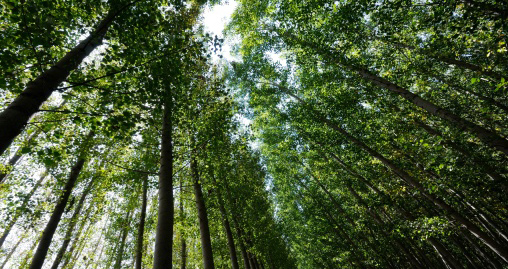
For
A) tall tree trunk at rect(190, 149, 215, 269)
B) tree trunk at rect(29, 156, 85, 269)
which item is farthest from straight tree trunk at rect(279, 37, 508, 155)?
tree trunk at rect(29, 156, 85, 269)

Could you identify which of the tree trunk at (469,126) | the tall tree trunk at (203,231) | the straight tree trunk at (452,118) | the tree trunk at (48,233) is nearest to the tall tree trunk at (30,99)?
the tall tree trunk at (203,231)

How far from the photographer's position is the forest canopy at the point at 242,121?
369cm

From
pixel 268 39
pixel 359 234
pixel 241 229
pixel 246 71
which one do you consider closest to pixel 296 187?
pixel 359 234

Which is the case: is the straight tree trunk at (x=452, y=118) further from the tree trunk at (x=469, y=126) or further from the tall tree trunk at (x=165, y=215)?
the tall tree trunk at (x=165, y=215)

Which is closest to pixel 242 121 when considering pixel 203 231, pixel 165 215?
pixel 203 231

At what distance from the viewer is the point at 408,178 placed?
792 centimetres

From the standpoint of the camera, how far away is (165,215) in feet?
12.4

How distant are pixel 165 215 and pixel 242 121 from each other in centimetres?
871

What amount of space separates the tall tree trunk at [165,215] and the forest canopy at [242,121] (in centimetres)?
3

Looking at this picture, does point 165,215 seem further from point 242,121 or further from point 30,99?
point 242,121

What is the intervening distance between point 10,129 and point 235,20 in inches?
556

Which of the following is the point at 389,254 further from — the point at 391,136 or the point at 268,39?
the point at 268,39

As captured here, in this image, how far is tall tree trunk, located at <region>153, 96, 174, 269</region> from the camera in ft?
11.1

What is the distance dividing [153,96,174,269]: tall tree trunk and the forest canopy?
1.2 inches
